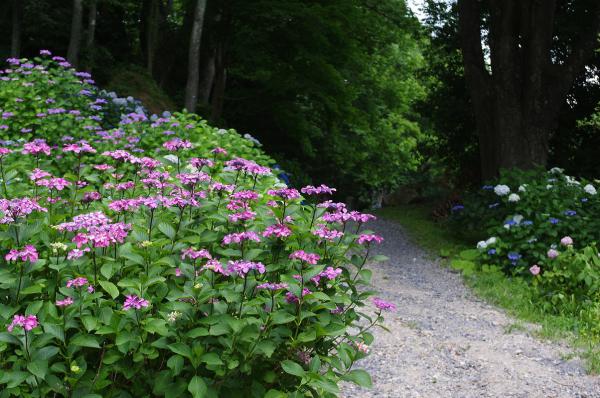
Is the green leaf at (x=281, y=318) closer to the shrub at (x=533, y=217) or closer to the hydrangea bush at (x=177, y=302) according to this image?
the hydrangea bush at (x=177, y=302)

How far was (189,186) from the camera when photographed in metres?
2.66

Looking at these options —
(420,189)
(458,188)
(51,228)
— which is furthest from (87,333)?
(420,189)

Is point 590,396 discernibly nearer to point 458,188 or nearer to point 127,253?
point 127,253

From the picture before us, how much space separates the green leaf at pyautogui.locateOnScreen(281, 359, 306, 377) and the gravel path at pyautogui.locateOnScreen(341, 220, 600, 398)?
155cm

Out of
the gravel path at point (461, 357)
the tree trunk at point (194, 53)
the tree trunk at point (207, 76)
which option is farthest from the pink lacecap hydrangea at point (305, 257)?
the tree trunk at point (207, 76)

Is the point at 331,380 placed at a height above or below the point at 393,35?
below

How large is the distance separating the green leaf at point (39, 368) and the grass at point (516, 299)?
3563 mm

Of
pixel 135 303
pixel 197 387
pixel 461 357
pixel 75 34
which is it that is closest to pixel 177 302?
pixel 135 303

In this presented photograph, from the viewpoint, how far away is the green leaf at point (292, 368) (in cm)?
206

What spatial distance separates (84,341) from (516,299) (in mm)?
4732

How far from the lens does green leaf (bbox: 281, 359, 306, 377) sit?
206 cm

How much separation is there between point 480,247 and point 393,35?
26.8 feet

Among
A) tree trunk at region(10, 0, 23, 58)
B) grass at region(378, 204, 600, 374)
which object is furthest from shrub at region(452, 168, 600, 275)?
tree trunk at region(10, 0, 23, 58)

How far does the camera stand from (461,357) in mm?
4336
